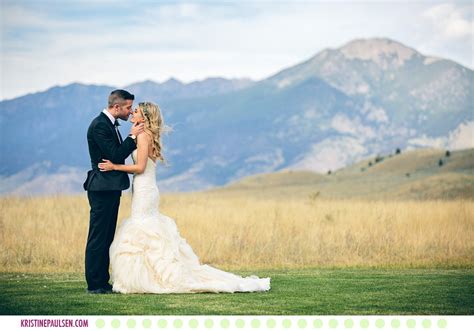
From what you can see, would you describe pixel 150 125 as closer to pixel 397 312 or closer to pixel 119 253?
pixel 119 253

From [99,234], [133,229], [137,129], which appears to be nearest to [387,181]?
[133,229]

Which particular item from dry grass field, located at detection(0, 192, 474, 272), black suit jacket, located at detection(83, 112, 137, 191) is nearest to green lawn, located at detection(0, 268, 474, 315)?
black suit jacket, located at detection(83, 112, 137, 191)

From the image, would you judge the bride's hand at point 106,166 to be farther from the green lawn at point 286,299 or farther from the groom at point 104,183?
the green lawn at point 286,299

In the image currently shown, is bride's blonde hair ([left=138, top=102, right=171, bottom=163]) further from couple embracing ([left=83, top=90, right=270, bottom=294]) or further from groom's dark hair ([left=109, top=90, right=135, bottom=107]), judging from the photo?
groom's dark hair ([left=109, top=90, right=135, bottom=107])

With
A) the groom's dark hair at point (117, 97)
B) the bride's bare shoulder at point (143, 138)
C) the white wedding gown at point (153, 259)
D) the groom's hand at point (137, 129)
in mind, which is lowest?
the white wedding gown at point (153, 259)

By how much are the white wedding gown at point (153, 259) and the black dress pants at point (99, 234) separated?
14cm

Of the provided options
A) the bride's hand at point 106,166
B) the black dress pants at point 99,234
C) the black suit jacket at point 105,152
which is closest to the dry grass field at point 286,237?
the black dress pants at point 99,234

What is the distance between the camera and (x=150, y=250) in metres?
11.2

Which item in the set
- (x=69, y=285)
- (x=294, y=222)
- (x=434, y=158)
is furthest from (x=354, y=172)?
(x=69, y=285)

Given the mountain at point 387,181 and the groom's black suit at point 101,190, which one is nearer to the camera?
the groom's black suit at point 101,190

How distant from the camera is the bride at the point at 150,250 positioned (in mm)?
11094

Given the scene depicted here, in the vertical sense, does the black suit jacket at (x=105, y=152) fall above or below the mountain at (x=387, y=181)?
below
